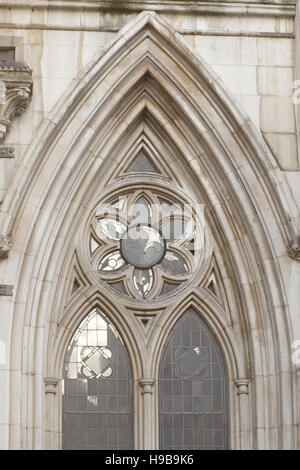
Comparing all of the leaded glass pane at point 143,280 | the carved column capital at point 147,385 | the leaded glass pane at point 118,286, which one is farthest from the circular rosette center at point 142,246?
the carved column capital at point 147,385

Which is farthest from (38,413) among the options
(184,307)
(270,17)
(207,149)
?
(270,17)

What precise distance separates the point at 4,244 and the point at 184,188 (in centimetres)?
249

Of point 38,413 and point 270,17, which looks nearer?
point 38,413

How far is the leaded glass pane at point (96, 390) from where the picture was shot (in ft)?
62.1

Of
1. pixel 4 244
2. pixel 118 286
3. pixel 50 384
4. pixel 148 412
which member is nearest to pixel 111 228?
pixel 118 286

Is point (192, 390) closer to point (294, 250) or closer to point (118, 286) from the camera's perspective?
point (118, 286)

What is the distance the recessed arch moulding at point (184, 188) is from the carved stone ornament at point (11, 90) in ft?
1.21

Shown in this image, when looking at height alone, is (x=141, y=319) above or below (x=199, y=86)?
below

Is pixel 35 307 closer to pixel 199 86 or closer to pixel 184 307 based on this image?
pixel 184 307

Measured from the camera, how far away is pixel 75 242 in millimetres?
19312

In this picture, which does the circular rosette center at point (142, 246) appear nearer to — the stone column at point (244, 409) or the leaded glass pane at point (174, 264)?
the leaded glass pane at point (174, 264)

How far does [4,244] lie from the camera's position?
18281 mm
